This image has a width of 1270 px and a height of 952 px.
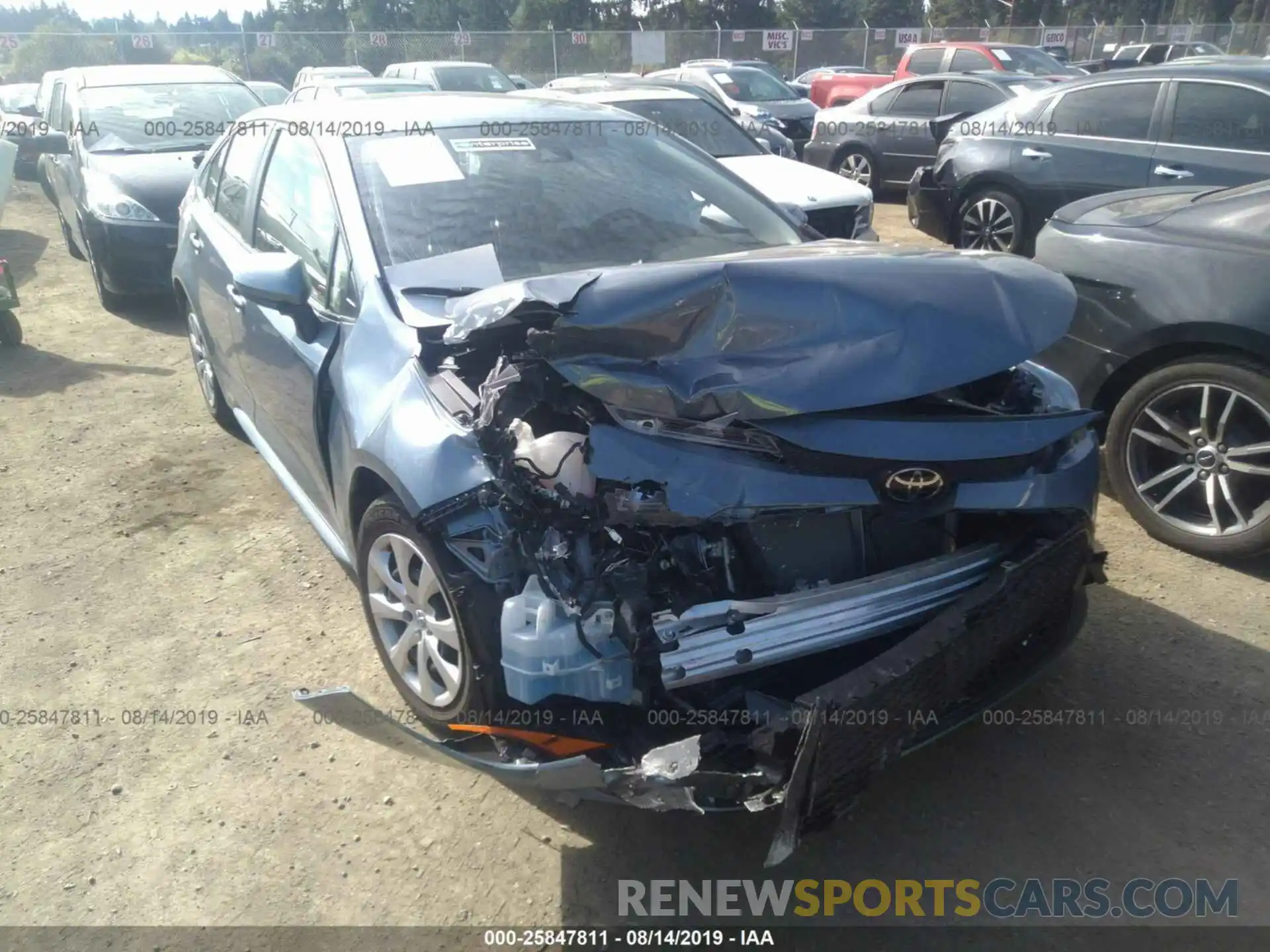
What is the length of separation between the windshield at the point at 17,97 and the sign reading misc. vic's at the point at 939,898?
16012 mm

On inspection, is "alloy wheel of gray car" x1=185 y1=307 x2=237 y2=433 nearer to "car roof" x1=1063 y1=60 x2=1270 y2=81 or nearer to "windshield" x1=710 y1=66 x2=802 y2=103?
"car roof" x1=1063 y1=60 x2=1270 y2=81

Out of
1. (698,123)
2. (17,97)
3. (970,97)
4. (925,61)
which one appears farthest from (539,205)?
(17,97)

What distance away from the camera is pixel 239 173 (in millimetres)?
4438

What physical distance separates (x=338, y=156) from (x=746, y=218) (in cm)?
154

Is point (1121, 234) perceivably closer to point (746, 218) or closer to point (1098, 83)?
point (746, 218)

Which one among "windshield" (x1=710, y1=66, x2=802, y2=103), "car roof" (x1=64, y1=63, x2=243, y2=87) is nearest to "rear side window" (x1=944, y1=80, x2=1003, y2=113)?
"windshield" (x1=710, y1=66, x2=802, y2=103)

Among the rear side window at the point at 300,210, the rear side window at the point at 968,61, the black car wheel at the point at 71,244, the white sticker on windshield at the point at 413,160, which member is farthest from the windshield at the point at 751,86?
the white sticker on windshield at the point at 413,160

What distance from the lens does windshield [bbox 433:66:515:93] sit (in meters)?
15.0

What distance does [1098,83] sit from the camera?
752 centimetres

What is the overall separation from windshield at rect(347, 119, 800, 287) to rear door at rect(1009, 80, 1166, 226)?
4.64m

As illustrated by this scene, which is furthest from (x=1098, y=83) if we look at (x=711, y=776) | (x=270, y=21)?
(x=270, y=21)

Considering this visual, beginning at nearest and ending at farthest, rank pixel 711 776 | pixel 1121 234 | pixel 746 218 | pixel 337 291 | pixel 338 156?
pixel 711 776
pixel 337 291
pixel 338 156
pixel 746 218
pixel 1121 234

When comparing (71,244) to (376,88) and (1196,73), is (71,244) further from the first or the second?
(1196,73)

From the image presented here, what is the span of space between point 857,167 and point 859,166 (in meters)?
0.02
